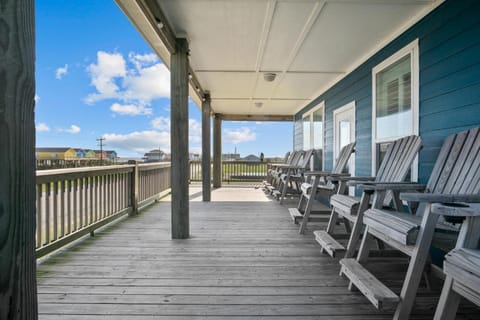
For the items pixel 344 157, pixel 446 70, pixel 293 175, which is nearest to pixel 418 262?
pixel 446 70

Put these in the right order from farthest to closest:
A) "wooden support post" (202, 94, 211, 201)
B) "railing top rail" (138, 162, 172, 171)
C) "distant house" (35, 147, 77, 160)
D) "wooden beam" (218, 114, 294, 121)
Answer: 1. "wooden beam" (218, 114, 294, 121)
2. "wooden support post" (202, 94, 211, 201)
3. "railing top rail" (138, 162, 172, 171)
4. "distant house" (35, 147, 77, 160)

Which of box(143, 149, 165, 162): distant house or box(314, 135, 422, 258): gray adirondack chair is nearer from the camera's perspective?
box(314, 135, 422, 258): gray adirondack chair

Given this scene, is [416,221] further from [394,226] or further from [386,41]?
[386,41]

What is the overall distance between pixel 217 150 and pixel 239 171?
7.58 ft

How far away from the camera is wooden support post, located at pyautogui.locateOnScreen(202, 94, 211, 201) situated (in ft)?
17.7

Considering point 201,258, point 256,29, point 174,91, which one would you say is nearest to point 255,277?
point 201,258

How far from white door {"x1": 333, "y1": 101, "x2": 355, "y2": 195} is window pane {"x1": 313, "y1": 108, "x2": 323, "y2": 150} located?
0.81 metres

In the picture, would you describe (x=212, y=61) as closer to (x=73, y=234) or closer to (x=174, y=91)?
(x=174, y=91)

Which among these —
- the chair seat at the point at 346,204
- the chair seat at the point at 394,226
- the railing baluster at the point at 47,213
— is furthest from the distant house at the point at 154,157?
the chair seat at the point at 394,226

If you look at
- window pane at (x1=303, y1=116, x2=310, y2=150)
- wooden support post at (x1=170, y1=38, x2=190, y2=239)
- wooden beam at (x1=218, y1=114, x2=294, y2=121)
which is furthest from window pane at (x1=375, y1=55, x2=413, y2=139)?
wooden beam at (x1=218, y1=114, x2=294, y2=121)

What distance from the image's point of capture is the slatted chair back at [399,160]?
2.23 meters

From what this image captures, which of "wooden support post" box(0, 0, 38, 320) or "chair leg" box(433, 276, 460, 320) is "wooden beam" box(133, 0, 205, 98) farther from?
"chair leg" box(433, 276, 460, 320)

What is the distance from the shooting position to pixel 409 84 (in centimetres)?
267

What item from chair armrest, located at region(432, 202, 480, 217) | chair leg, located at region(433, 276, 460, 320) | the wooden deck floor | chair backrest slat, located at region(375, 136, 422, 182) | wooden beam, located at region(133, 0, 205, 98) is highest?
wooden beam, located at region(133, 0, 205, 98)
